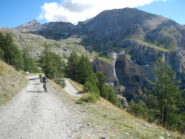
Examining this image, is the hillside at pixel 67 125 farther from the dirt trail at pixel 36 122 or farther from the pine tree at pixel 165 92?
the pine tree at pixel 165 92

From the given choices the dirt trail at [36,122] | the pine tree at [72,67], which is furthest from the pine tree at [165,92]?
the pine tree at [72,67]

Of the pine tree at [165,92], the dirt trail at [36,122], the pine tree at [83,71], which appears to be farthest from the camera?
the pine tree at [83,71]

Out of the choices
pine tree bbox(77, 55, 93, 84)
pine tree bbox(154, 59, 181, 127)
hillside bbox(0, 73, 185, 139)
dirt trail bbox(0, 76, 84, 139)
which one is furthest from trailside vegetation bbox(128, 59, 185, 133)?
pine tree bbox(77, 55, 93, 84)

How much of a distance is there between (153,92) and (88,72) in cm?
3827

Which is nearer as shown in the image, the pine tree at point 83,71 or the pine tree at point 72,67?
the pine tree at point 83,71

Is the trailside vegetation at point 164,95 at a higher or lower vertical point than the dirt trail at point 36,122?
lower

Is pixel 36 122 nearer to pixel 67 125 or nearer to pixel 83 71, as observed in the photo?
pixel 67 125

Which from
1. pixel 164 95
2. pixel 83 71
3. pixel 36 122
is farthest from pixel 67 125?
pixel 83 71

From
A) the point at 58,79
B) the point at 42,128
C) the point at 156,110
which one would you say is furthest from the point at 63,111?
the point at 58,79

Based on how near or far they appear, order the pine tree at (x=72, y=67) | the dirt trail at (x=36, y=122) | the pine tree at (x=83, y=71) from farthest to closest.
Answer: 1. the pine tree at (x=72, y=67)
2. the pine tree at (x=83, y=71)
3. the dirt trail at (x=36, y=122)

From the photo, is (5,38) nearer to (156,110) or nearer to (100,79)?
(100,79)

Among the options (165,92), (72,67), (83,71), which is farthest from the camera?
(72,67)

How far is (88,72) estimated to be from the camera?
76.5 metres

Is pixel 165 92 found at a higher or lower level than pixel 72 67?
lower
